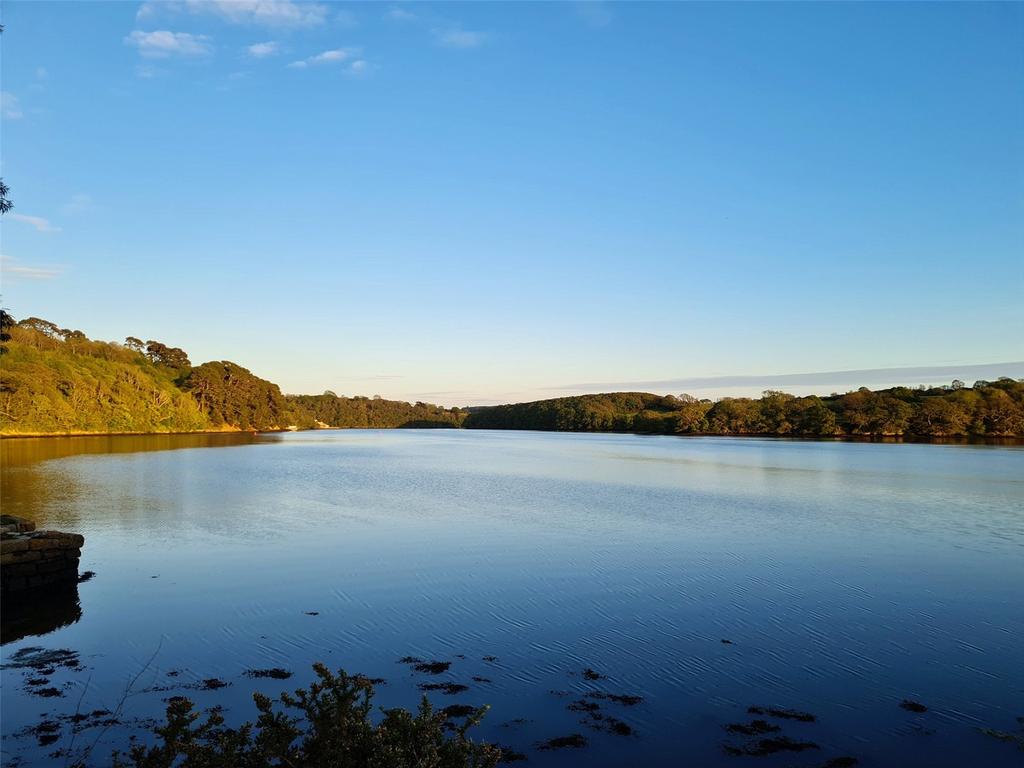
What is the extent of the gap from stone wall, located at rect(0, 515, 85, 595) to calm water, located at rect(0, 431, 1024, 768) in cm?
65

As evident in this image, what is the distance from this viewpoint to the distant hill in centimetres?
7362

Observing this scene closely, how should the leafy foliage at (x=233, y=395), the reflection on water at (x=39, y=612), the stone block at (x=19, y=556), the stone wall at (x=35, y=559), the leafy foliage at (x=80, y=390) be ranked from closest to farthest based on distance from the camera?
the reflection on water at (x=39, y=612)
the stone block at (x=19, y=556)
the stone wall at (x=35, y=559)
the leafy foliage at (x=80, y=390)
the leafy foliage at (x=233, y=395)

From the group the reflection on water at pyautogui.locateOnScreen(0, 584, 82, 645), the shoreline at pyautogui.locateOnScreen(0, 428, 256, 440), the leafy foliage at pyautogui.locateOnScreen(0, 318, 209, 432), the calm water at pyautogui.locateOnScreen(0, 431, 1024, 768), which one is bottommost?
the calm water at pyautogui.locateOnScreen(0, 431, 1024, 768)

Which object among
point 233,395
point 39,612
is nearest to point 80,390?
point 233,395

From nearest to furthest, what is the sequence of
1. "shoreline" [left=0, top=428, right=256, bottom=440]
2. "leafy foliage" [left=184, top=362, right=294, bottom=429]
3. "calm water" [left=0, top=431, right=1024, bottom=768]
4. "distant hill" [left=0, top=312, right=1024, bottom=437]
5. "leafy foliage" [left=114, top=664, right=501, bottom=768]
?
"leafy foliage" [left=114, top=664, right=501, bottom=768]
"calm water" [left=0, top=431, right=1024, bottom=768]
"shoreline" [left=0, top=428, right=256, bottom=440]
"distant hill" [left=0, top=312, right=1024, bottom=437]
"leafy foliage" [left=184, top=362, right=294, bottom=429]

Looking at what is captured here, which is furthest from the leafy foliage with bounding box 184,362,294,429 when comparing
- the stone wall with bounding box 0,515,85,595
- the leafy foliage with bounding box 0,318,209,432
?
the stone wall with bounding box 0,515,85,595

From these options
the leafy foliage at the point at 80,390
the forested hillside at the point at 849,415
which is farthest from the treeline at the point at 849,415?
the leafy foliage at the point at 80,390

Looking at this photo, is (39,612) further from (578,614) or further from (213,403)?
(213,403)

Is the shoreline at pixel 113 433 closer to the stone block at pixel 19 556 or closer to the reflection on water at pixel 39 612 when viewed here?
the stone block at pixel 19 556

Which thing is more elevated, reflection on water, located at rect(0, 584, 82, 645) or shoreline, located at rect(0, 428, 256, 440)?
shoreline, located at rect(0, 428, 256, 440)

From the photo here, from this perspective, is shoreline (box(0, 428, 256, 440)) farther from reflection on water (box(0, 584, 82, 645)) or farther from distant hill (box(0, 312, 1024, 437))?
reflection on water (box(0, 584, 82, 645))

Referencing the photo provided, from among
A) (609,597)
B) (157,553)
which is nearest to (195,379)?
(157,553)

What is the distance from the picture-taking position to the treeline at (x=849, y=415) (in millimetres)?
90875

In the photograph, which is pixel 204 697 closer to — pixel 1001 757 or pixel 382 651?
pixel 382 651
